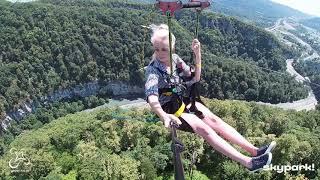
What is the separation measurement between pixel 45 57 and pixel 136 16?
1073 inches

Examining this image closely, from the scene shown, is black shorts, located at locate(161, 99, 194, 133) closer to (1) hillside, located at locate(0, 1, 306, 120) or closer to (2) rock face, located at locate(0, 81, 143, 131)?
(1) hillside, located at locate(0, 1, 306, 120)

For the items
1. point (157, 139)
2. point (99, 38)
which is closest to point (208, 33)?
point (99, 38)

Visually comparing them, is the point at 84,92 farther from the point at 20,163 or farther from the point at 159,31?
the point at 159,31

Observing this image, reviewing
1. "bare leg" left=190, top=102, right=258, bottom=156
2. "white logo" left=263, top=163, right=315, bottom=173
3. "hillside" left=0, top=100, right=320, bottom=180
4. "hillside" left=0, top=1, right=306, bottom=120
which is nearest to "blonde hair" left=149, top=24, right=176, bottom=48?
"bare leg" left=190, top=102, right=258, bottom=156

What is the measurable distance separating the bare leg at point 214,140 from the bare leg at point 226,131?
45cm

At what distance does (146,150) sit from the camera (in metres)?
35.3

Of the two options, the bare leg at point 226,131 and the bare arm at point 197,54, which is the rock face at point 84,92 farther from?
the bare leg at point 226,131

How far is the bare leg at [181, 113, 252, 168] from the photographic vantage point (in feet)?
28.6

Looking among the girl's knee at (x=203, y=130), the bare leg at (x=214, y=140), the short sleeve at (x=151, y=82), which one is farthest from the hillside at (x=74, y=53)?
the girl's knee at (x=203, y=130)

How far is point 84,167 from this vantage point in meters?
33.7

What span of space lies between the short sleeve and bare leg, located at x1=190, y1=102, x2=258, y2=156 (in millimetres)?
1210

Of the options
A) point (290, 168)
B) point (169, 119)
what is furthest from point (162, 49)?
point (290, 168)

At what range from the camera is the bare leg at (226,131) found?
9334 mm

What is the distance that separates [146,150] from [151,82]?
2633 cm
